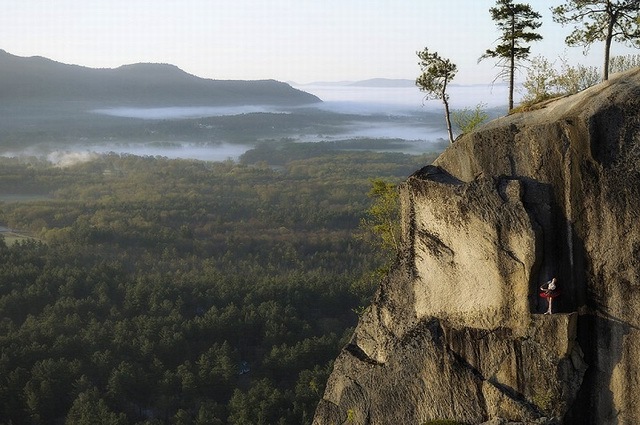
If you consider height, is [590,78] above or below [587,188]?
above

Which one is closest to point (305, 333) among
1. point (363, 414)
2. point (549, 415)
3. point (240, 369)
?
point (240, 369)

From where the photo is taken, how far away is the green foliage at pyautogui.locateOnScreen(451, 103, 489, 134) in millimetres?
35781

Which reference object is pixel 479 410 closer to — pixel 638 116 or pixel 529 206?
pixel 529 206

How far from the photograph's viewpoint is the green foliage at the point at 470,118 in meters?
→ 35.8

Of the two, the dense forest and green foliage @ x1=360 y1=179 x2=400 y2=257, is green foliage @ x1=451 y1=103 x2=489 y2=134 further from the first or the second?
the dense forest

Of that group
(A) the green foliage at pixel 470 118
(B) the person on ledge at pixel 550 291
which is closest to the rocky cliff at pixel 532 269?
(B) the person on ledge at pixel 550 291

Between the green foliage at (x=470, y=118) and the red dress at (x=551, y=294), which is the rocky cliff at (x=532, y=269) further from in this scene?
the green foliage at (x=470, y=118)

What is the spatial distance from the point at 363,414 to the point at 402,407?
2328 mm

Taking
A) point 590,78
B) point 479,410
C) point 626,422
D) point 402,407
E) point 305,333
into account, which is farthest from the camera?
point 305,333

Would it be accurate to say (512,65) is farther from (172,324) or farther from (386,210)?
(172,324)

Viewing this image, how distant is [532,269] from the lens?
25812mm

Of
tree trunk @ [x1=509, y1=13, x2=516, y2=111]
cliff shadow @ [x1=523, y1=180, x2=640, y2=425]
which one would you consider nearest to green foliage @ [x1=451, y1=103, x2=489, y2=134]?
tree trunk @ [x1=509, y1=13, x2=516, y2=111]

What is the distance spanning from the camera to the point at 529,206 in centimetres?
2636

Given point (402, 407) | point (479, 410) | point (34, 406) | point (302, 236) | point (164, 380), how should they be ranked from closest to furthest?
point (479, 410) → point (402, 407) → point (34, 406) → point (164, 380) → point (302, 236)
